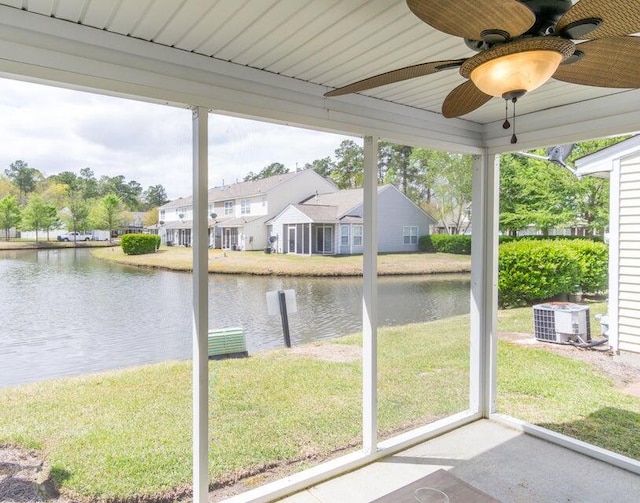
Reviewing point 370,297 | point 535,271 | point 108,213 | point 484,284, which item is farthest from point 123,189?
point 535,271

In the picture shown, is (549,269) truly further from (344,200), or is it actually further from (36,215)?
(36,215)

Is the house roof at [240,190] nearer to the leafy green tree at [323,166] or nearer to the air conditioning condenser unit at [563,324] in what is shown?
the leafy green tree at [323,166]

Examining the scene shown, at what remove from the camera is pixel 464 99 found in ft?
5.42

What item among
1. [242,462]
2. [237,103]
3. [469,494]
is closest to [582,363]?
[469,494]

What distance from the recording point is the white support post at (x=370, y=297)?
2930 millimetres

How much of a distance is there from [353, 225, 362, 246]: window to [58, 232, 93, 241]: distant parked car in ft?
5.51

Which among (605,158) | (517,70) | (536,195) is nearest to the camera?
(517,70)

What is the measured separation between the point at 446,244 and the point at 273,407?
6.29ft

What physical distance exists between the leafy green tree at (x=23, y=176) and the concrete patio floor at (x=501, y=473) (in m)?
2.20

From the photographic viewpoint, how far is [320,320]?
294cm

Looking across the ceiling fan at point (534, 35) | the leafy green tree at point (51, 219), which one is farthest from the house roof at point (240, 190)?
the ceiling fan at point (534, 35)

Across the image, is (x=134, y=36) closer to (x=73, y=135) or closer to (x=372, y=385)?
(x=73, y=135)

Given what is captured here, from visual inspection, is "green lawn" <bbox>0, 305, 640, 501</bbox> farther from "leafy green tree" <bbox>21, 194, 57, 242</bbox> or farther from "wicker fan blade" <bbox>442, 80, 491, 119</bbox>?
"wicker fan blade" <bbox>442, 80, 491, 119</bbox>

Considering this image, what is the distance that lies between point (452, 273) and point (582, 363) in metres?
1.90
